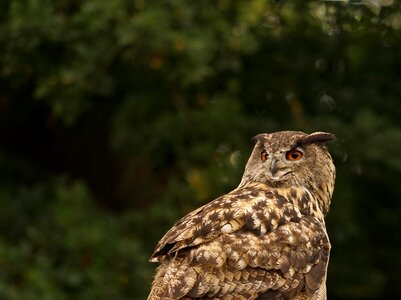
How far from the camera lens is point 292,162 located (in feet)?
19.9

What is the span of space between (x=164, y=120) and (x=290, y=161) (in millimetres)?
4665

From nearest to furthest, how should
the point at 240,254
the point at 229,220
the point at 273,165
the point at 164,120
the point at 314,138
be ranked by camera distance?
the point at 240,254 → the point at 229,220 → the point at 273,165 → the point at 314,138 → the point at 164,120

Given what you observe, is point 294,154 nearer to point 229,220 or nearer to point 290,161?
point 290,161

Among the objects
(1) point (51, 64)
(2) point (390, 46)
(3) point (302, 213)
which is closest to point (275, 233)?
(3) point (302, 213)

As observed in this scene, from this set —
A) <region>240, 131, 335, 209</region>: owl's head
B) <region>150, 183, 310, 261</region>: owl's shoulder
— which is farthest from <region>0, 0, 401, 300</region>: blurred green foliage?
<region>150, 183, 310, 261</region>: owl's shoulder

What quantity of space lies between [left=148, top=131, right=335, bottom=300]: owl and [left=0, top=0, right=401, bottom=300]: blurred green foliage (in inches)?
171

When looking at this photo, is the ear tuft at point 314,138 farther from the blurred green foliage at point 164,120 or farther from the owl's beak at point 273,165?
the blurred green foliage at point 164,120

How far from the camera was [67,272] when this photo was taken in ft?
34.7

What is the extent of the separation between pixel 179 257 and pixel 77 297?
5.34 metres

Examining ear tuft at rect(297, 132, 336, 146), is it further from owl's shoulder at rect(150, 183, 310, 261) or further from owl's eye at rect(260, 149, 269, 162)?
owl's shoulder at rect(150, 183, 310, 261)

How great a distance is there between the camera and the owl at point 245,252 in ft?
17.1

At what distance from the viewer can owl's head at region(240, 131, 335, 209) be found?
6.01m

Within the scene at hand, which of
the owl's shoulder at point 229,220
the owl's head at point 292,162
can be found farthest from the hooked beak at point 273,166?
the owl's shoulder at point 229,220

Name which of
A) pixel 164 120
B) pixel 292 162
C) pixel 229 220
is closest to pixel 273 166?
pixel 292 162
